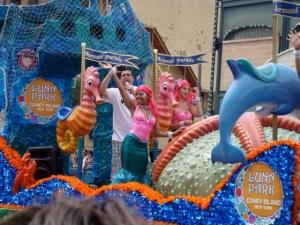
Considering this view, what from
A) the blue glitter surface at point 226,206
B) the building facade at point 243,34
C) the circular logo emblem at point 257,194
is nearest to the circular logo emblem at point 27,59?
the blue glitter surface at point 226,206

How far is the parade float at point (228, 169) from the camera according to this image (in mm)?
4641

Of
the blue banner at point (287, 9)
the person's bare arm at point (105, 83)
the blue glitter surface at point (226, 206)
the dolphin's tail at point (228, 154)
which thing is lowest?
the blue glitter surface at point (226, 206)

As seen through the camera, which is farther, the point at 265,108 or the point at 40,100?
the point at 40,100

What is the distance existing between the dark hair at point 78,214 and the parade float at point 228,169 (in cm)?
277

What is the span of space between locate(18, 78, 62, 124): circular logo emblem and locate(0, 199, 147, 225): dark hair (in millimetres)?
7122

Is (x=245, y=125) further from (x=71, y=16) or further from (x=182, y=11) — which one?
(x=182, y=11)

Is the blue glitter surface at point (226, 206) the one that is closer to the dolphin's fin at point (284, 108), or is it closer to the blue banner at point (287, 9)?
the dolphin's fin at point (284, 108)

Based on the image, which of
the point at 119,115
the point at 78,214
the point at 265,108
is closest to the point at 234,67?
the point at 265,108

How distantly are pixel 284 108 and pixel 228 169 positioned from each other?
0.70 metres

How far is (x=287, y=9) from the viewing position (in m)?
5.22

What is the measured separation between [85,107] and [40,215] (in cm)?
586

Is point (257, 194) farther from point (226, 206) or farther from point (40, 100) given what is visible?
point (40, 100)

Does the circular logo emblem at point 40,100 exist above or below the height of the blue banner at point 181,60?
below

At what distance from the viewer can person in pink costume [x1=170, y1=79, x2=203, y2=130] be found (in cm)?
702
